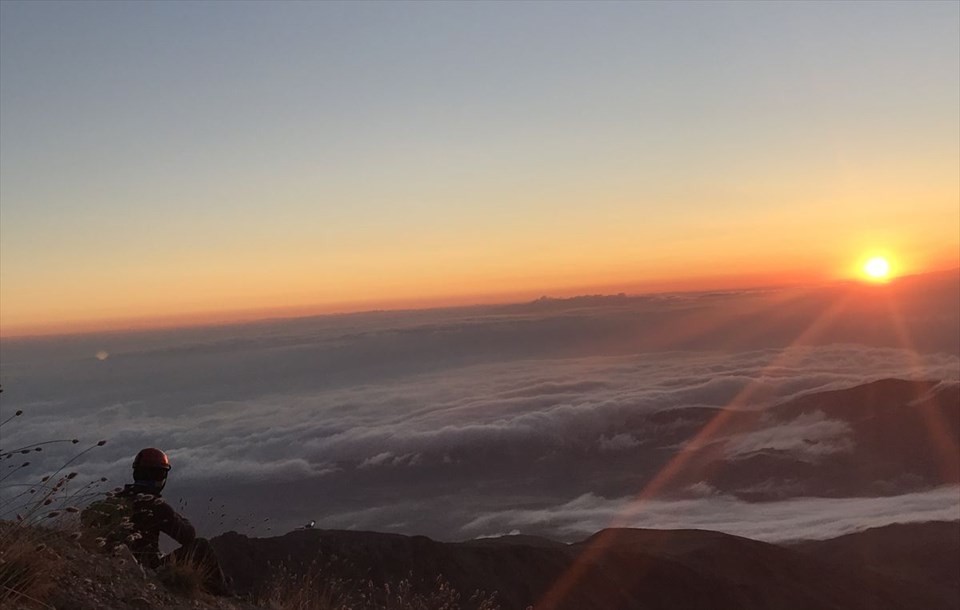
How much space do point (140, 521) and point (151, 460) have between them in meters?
0.46

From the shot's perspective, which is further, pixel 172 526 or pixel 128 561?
pixel 172 526

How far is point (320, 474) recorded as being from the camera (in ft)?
532

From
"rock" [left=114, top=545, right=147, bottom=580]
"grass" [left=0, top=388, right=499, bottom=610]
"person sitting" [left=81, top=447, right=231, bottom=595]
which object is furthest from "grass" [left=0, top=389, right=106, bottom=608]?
"person sitting" [left=81, top=447, right=231, bottom=595]

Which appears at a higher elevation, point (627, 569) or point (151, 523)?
point (151, 523)

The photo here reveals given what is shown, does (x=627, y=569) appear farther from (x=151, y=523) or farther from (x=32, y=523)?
(x=32, y=523)

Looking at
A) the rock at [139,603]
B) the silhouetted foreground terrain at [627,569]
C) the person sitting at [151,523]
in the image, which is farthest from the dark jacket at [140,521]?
the silhouetted foreground terrain at [627,569]

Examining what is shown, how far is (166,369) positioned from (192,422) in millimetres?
60620

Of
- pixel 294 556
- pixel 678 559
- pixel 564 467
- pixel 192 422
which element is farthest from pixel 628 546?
pixel 564 467

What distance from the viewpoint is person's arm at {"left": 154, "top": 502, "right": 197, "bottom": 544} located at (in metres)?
6.27

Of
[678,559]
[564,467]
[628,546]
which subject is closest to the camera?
[678,559]

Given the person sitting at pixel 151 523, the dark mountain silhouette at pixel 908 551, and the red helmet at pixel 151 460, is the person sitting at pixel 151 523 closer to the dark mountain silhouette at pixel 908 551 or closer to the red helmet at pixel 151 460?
the red helmet at pixel 151 460

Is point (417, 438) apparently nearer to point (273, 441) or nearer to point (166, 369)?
point (273, 441)

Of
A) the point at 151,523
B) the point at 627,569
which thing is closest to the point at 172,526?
the point at 151,523

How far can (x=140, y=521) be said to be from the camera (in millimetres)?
6195
